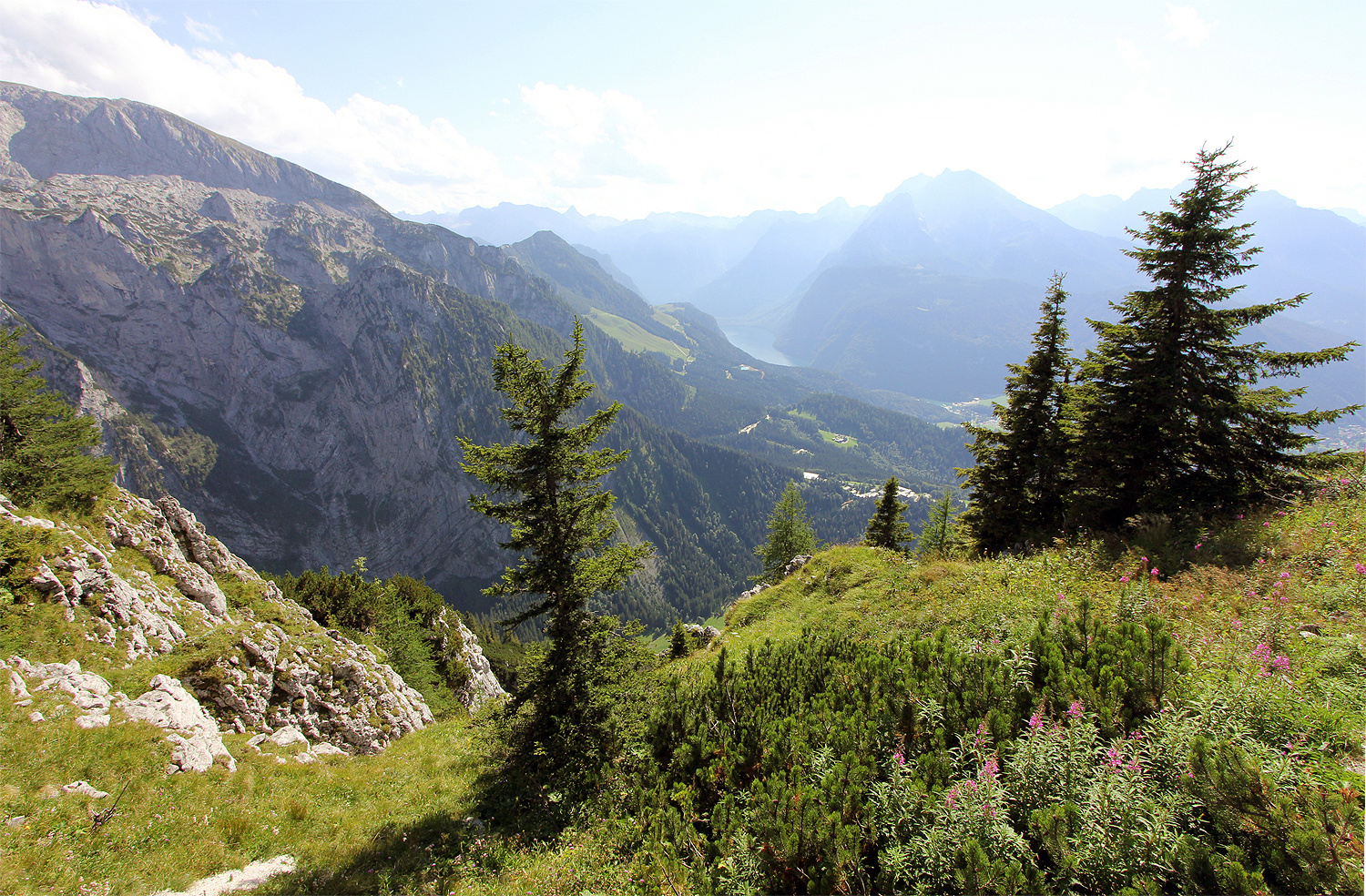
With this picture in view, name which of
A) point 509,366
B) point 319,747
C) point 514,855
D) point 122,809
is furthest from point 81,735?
point 509,366

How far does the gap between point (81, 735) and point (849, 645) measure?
1636 centimetres

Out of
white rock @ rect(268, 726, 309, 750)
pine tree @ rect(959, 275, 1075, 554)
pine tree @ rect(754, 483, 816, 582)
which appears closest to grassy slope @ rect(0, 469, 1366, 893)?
white rock @ rect(268, 726, 309, 750)

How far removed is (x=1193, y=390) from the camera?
15234 mm

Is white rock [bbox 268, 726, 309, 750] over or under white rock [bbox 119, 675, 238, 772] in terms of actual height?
under

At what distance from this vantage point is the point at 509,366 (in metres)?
11.7

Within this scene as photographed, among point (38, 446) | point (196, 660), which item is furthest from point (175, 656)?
point (38, 446)

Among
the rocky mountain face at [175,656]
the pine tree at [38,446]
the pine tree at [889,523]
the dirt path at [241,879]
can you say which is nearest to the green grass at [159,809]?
the dirt path at [241,879]

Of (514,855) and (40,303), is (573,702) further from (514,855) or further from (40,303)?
(40,303)

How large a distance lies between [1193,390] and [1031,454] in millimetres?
6488

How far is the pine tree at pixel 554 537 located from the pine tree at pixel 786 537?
29528mm

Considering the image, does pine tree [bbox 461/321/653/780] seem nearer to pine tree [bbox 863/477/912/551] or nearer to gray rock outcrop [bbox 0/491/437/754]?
gray rock outcrop [bbox 0/491/437/754]

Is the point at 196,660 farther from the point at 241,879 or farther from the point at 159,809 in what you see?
the point at 241,879

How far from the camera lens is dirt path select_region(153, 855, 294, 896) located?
8.33 metres

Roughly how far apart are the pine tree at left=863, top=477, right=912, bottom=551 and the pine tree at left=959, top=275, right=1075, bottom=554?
13377mm
